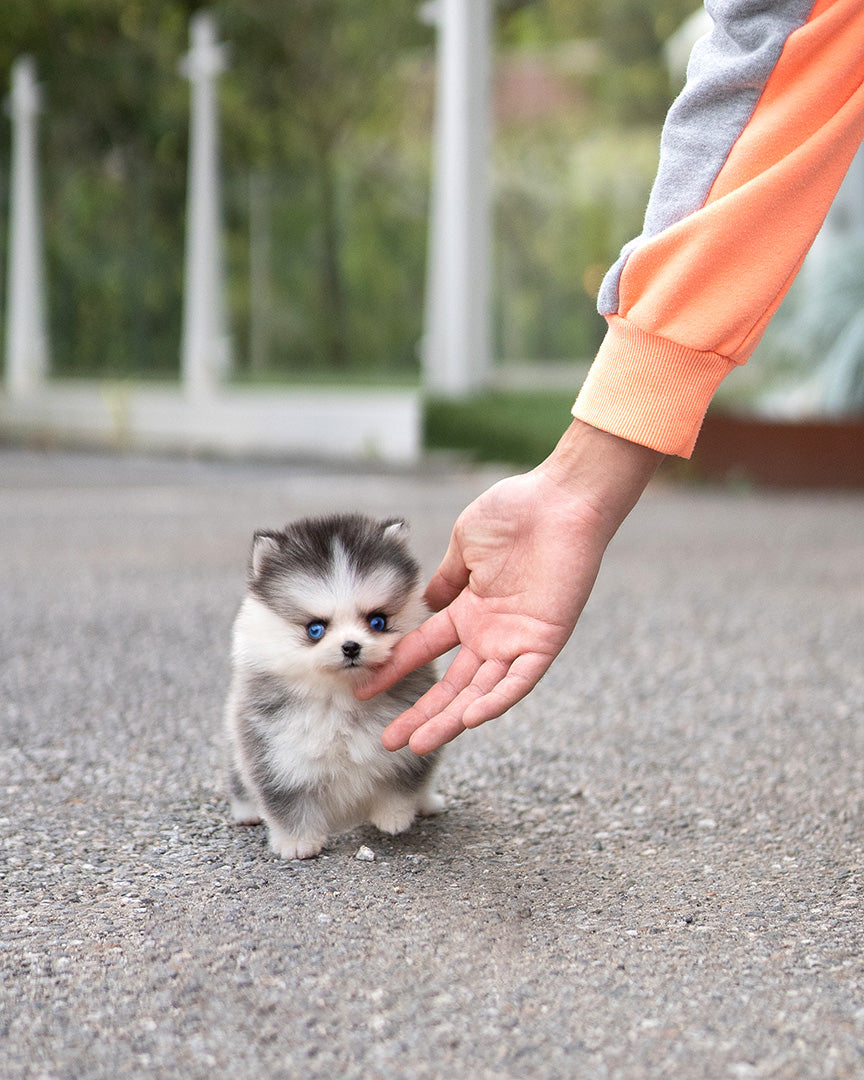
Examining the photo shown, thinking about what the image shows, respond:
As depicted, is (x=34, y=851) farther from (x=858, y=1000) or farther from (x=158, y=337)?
(x=158, y=337)

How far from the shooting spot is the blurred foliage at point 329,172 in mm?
10039

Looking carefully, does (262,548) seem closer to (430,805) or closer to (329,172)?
(430,805)

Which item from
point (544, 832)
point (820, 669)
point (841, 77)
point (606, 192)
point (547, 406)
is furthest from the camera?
point (606, 192)

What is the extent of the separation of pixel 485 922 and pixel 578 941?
0.13 metres

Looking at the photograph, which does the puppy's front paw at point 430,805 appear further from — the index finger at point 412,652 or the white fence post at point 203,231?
the white fence post at point 203,231

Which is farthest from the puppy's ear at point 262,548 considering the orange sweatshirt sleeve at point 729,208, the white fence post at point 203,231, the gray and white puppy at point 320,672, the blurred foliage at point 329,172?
the white fence post at point 203,231

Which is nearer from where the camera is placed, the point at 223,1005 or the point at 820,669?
the point at 223,1005

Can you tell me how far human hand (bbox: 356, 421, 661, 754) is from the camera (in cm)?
183

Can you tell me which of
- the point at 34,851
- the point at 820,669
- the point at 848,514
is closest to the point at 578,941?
the point at 34,851

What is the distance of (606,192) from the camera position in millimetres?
9914

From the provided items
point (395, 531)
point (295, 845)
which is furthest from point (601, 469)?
point (295, 845)

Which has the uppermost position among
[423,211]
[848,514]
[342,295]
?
[423,211]

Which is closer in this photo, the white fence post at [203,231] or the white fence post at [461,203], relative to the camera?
the white fence post at [461,203]

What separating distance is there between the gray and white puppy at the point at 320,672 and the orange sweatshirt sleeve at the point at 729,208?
427mm
